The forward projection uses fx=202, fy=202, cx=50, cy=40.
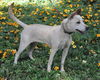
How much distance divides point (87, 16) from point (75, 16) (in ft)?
10.4

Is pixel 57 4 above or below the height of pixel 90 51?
above

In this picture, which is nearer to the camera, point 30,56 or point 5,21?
point 30,56

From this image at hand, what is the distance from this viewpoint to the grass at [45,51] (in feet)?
13.7

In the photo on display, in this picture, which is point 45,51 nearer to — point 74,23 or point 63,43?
point 63,43

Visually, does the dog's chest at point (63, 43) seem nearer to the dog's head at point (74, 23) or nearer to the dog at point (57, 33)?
the dog at point (57, 33)

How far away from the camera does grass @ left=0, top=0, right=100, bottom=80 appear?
4188 mm

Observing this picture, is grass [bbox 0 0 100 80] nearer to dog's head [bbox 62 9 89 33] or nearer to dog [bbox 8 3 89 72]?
dog [bbox 8 3 89 72]

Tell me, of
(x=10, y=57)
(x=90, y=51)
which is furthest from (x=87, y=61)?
(x=10, y=57)

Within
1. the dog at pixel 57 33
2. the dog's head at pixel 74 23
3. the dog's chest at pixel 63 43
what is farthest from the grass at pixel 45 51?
the dog's head at pixel 74 23

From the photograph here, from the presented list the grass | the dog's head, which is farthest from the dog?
the grass

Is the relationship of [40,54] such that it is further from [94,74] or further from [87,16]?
[87,16]

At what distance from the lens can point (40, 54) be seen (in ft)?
16.7

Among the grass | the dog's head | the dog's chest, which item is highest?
the dog's head

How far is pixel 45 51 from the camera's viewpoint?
5164 millimetres
